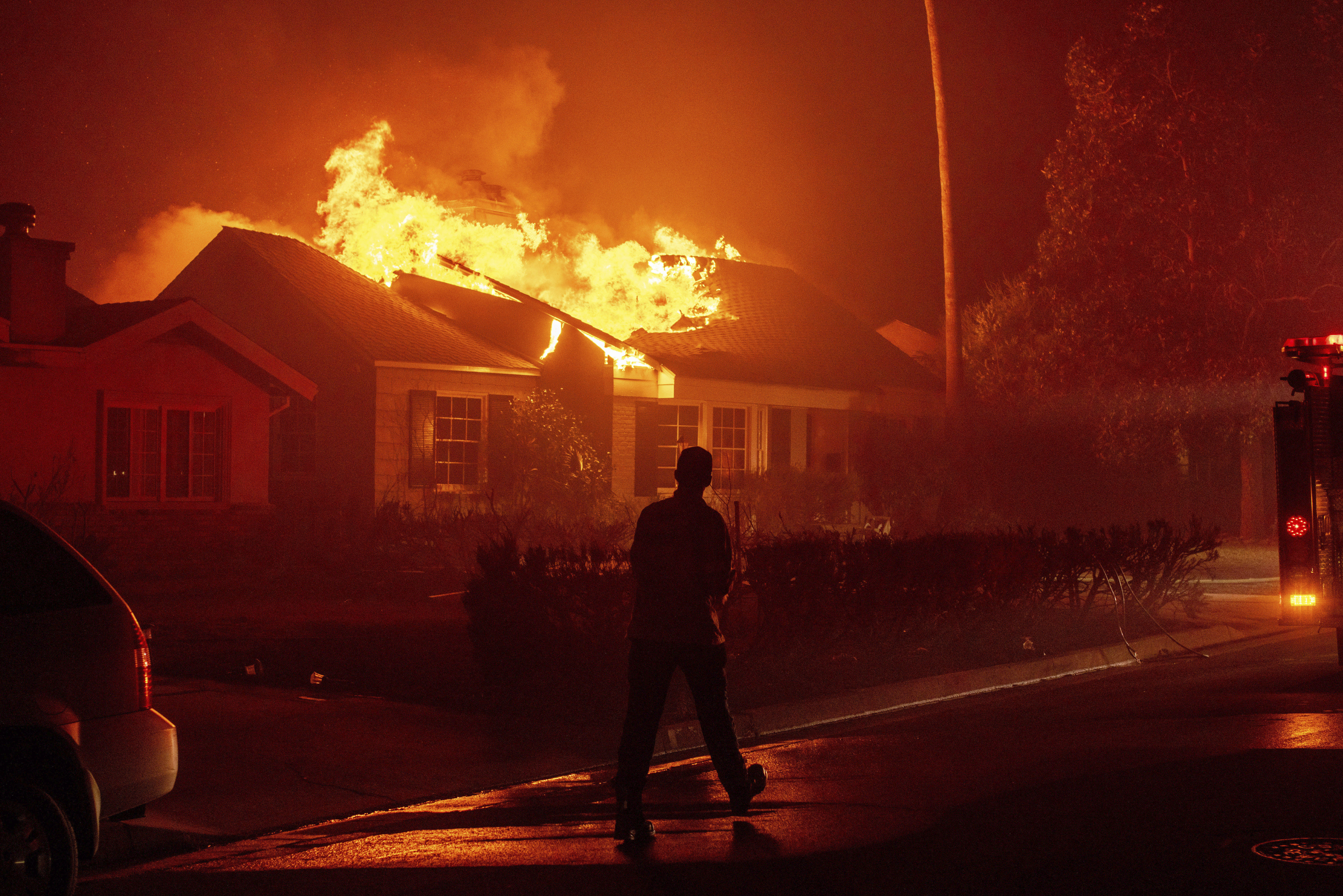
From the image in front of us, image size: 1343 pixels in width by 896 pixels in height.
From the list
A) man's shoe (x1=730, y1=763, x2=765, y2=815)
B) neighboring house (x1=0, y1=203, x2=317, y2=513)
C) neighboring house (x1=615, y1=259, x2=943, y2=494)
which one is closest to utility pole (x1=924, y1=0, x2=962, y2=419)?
neighboring house (x1=615, y1=259, x2=943, y2=494)

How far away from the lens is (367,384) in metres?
23.4

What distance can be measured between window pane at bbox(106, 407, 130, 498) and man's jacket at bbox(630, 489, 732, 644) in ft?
51.8

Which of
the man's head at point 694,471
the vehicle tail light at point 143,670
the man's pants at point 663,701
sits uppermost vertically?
the man's head at point 694,471

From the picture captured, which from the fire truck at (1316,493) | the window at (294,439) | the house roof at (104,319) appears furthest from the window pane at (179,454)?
the fire truck at (1316,493)

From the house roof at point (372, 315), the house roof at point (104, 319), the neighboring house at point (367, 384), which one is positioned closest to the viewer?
the house roof at point (104, 319)

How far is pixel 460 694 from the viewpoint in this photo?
9734 millimetres

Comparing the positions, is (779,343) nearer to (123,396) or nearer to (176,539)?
(176,539)

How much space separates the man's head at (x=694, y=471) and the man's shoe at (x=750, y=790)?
1.38 m

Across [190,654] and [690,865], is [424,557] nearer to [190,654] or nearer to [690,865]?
[190,654]

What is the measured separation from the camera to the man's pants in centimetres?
600

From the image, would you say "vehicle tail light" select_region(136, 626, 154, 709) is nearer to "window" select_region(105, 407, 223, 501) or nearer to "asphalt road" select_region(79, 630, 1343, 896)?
"asphalt road" select_region(79, 630, 1343, 896)

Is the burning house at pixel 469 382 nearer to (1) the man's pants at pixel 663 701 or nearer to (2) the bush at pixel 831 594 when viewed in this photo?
(2) the bush at pixel 831 594

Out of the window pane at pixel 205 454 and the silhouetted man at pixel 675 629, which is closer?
the silhouetted man at pixel 675 629

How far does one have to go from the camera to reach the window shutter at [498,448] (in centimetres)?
2333
